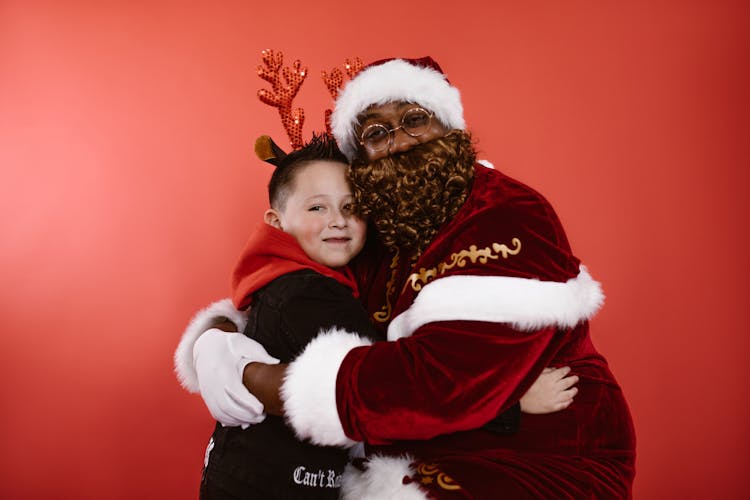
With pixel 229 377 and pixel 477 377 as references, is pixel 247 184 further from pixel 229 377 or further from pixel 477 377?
pixel 477 377

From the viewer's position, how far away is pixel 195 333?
209 cm

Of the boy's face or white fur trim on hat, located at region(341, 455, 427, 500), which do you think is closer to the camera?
white fur trim on hat, located at region(341, 455, 427, 500)

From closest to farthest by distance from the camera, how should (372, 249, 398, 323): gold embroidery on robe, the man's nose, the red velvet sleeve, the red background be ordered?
the red velvet sleeve < the man's nose < (372, 249, 398, 323): gold embroidery on robe < the red background

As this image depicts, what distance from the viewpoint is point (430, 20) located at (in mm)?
3219

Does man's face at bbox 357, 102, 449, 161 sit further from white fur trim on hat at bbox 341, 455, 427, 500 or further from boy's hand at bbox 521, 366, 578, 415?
white fur trim on hat at bbox 341, 455, 427, 500

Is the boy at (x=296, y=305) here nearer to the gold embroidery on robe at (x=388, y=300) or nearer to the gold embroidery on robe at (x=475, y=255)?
the gold embroidery on robe at (x=388, y=300)

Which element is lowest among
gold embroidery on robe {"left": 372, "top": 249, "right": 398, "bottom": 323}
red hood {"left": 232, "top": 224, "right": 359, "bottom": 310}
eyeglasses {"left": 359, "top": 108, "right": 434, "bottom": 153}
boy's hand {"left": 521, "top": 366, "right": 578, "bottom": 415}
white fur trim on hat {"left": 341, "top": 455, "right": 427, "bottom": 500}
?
white fur trim on hat {"left": 341, "top": 455, "right": 427, "bottom": 500}

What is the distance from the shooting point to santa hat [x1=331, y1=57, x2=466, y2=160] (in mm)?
1830

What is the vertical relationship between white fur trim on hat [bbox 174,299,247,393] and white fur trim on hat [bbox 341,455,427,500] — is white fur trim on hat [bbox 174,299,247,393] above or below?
above

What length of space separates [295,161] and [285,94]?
Result: 0.34 meters

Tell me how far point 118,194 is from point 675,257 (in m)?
2.73

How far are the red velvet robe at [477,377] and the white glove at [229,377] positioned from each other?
17cm

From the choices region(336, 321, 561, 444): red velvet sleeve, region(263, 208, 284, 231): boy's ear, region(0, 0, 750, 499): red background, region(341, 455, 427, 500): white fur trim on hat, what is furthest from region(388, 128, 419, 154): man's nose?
region(0, 0, 750, 499): red background

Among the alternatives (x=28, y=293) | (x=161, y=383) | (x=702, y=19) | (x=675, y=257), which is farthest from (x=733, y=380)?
(x=28, y=293)
